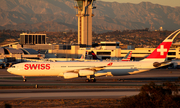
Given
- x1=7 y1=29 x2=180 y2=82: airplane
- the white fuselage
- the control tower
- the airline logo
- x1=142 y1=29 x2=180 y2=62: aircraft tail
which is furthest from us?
the control tower

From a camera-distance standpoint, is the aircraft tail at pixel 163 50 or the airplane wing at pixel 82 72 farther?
the aircraft tail at pixel 163 50

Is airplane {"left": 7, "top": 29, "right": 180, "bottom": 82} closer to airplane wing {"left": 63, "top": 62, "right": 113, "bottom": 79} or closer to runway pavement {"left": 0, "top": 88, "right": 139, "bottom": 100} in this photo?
airplane wing {"left": 63, "top": 62, "right": 113, "bottom": 79}

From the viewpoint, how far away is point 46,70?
4581cm

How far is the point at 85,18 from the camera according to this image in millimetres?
154625

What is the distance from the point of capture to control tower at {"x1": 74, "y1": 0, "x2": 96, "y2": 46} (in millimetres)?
154750

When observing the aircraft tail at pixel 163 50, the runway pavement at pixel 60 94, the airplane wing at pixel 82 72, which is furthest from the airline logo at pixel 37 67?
the aircraft tail at pixel 163 50

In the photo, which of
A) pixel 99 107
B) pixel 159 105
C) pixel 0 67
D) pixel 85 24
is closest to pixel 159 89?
pixel 159 105

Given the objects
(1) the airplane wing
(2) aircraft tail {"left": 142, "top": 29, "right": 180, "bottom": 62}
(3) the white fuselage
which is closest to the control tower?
(2) aircraft tail {"left": 142, "top": 29, "right": 180, "bottom": 62}

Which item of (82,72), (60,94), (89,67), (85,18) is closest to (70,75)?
(82,72)

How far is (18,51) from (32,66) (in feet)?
252

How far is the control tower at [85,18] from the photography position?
6093 inches

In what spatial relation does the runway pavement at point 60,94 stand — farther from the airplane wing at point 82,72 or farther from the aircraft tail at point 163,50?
the aircraft tail at point 163,50

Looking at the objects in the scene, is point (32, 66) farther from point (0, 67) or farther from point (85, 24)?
point (85, 24)

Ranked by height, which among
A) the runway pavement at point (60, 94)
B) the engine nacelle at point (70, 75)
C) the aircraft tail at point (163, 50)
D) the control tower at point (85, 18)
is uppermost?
the control tower at point (85, 18)
